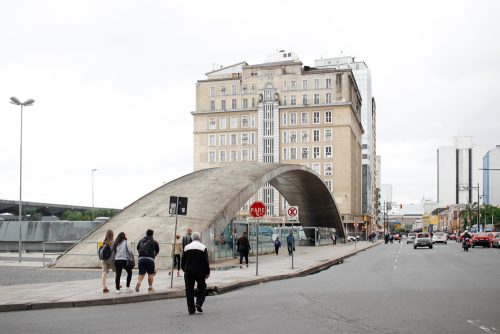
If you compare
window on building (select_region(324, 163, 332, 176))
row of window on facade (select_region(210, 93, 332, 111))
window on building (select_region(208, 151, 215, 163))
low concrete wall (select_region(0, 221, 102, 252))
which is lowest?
low concrete wall (select_region(0, 221, 102, 252))

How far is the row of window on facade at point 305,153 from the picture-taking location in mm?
116725

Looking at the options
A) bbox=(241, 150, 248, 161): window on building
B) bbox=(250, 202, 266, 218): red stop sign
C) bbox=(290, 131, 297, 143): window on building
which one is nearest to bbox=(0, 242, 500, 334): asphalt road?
bbox=(250, 202, 266, 218): red stop sign

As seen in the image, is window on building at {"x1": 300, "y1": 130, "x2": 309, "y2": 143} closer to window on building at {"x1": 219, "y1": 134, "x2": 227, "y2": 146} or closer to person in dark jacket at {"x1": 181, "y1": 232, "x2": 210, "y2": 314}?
window on building at {"x1": 219, "y1": 134, "x2": 227, "y2": 146}

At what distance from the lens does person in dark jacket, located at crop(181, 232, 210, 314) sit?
40.9 feet

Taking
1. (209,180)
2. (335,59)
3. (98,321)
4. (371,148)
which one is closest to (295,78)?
(335,59)

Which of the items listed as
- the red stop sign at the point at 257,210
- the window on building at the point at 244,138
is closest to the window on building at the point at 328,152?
the window on building at the point at 244,138

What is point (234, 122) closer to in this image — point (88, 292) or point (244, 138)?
point (244, 138)

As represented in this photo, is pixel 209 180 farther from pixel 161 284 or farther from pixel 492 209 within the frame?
pixel 492 209

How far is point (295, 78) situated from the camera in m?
118

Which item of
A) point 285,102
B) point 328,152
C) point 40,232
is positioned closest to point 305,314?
point 40,232

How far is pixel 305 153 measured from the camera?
117562mm

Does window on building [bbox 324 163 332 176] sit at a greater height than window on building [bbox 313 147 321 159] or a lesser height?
lesser

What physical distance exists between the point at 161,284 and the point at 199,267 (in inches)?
263

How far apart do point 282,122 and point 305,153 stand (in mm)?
7693
